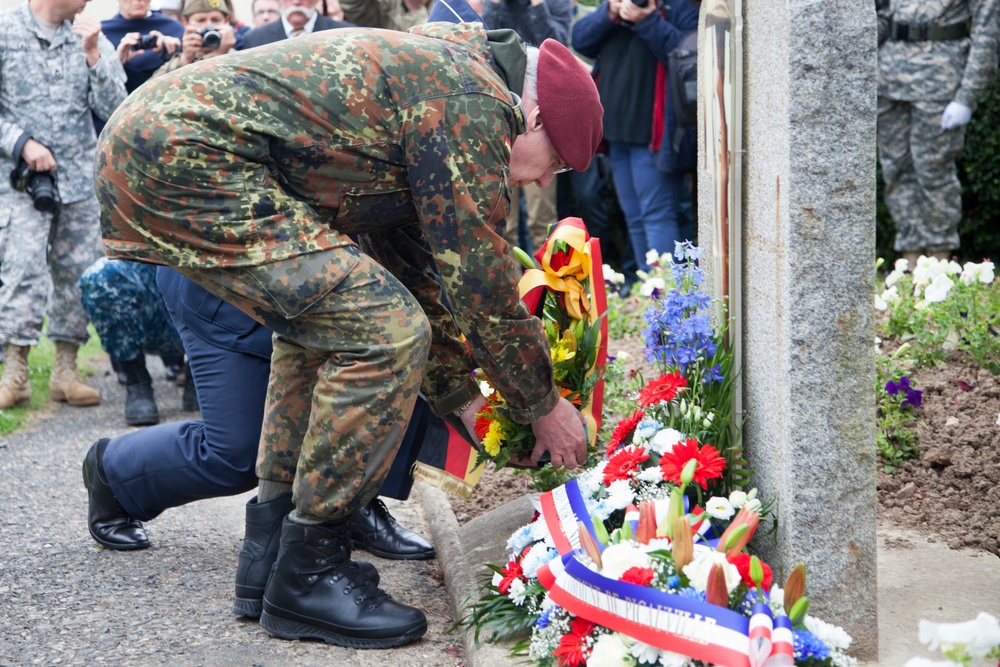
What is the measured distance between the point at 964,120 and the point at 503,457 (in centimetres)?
451

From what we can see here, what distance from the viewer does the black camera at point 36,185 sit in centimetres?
593

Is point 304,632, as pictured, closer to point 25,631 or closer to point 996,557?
point 25,631

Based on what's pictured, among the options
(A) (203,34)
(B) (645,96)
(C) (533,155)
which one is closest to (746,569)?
(C) (533,155)

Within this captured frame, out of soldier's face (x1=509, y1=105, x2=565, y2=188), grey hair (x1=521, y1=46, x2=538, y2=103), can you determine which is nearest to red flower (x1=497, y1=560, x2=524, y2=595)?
soldier's face (x1=509, y1=105, x2=565, y2=188)

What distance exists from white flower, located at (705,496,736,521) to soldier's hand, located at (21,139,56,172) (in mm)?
4593

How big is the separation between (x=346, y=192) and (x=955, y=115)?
476 centimetres

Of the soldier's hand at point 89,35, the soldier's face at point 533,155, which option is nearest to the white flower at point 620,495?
the soldier's face at point 533,155

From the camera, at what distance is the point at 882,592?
288cm

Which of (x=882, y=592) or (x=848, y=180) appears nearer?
(x=848, y=180)

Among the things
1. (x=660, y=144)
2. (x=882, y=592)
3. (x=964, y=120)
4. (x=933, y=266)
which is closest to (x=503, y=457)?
(x=882, y=592)

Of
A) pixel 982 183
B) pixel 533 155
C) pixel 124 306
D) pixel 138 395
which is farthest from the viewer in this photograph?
pixel 982 183

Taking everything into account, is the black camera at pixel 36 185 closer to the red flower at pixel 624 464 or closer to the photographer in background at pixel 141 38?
the photographer in background at pixel 141 38

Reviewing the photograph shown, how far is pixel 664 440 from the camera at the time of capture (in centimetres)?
288

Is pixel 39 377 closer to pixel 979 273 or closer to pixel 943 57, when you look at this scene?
pixel 979 273
